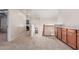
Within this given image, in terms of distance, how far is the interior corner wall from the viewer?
2376 millimetres

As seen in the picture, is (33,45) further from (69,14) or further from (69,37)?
(69,14)

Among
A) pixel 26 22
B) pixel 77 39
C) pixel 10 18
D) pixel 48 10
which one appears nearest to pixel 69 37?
pixel 77 39

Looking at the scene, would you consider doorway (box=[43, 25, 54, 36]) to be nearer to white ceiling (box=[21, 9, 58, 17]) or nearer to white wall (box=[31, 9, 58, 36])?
white wall (box=[31, 9, 58, 36])

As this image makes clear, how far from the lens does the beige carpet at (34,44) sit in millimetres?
2295

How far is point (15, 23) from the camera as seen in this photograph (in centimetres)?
260

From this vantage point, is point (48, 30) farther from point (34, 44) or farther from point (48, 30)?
point (34, 44)

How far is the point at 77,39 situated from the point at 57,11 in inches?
30.6

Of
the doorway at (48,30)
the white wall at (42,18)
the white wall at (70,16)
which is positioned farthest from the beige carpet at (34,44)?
the white wall at (70,16)

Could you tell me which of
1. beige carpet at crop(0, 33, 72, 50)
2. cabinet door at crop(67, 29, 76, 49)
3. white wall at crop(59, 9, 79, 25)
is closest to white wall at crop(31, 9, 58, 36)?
white wall at crop(59, 9, 79, 25)

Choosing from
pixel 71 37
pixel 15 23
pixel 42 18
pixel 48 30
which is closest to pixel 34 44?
pixel 48 30

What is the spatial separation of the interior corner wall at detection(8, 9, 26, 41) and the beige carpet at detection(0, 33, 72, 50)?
0.17 m

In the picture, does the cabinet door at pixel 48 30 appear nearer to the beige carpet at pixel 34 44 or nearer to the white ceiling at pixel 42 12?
the beige carpet at pixel 34 44
